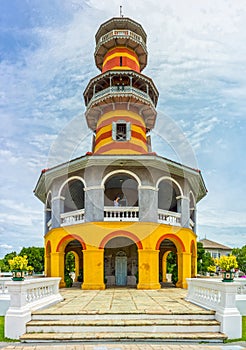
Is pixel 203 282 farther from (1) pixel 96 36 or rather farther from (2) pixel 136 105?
(1) pixel 96 36

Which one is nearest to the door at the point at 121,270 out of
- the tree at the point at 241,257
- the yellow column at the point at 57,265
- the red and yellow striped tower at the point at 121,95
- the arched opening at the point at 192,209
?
the yellow column at the point at 57,265

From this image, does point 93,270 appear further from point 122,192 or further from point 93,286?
point 122,192

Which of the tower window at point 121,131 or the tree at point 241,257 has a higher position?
the tower window at point 121,131

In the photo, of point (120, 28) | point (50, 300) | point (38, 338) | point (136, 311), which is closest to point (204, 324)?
point (136, 311)

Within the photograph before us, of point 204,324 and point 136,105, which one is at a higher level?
point 136,105

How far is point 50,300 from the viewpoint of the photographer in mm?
12367

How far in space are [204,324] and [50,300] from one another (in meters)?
5.19

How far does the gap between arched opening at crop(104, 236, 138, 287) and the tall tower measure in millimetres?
58

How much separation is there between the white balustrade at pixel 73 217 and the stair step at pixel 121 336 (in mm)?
10327

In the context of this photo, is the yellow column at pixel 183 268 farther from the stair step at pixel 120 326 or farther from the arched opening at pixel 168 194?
the stair step at pixel 120 326

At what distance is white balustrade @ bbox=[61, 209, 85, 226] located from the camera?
19.8m

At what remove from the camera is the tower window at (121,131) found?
77.6 feet

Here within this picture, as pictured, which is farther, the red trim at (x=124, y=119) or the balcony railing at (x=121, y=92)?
the red trim at (x=124, y=119)

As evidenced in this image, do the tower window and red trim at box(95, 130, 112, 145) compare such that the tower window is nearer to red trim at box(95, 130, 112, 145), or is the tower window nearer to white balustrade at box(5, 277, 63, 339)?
red trim at box(95, 130, 112, 145)
